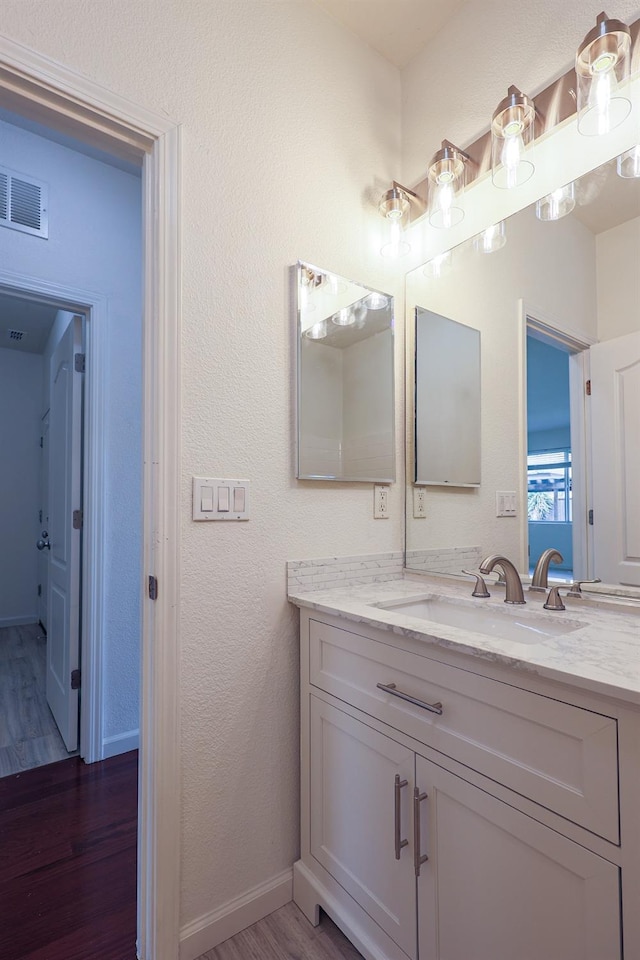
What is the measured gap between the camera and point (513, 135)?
1.36 m

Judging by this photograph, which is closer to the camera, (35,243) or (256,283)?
(256,283)

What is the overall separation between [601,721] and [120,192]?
2826 mm

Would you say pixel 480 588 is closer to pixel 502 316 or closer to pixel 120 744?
pixel 502 316

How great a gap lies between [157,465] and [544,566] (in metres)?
1.06

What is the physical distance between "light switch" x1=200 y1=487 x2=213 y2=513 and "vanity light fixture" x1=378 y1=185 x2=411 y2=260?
3.63ft

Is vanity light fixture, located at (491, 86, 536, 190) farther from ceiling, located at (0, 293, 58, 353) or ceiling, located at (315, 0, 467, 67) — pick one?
ceiling, located at (0, 293, 58, 353)

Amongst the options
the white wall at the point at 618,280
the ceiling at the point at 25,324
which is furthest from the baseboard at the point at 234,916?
the ceiling at the point at 25,324

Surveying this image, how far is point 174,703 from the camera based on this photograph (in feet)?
3.90

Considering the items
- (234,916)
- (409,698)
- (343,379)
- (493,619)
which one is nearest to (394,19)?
(343,379)

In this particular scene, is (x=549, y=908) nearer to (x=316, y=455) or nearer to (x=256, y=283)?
(x=316, y=455)

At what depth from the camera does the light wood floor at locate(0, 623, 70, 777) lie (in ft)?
7.02

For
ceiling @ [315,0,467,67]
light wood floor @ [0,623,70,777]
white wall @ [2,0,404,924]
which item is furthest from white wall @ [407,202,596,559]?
light wood floor @ [0,623,70,777]

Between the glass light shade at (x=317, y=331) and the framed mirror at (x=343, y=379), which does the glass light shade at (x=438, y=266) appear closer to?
the framed mirror at (x=343, y=379)

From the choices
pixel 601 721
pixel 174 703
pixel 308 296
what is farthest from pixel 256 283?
pixel 601 721
